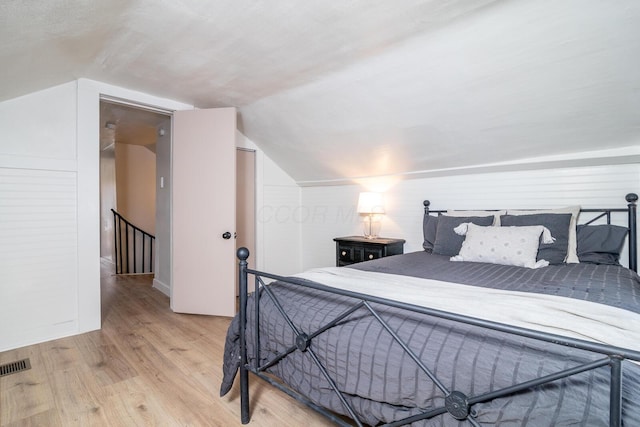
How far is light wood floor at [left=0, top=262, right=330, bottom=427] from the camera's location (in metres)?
1.67

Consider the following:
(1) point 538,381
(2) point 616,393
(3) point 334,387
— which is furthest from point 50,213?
(2) point 616,393

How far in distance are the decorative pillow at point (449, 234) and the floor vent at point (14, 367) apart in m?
3.22

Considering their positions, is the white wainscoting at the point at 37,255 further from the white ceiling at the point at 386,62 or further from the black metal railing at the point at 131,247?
the black metal railing at the point at 131,247

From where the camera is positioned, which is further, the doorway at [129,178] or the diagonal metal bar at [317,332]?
the doorway at [129,178]

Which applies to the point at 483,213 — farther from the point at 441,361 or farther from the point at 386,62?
the point at 441,361

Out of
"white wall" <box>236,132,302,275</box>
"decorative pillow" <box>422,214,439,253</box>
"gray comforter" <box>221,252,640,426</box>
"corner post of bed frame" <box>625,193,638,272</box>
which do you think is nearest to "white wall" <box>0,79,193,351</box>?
"white wall" <box>236,132,302,275</box>

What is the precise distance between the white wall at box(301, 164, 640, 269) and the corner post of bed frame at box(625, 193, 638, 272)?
7cm

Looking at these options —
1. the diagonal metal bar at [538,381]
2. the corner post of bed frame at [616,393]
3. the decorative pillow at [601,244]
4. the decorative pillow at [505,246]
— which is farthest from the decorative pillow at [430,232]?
the corner post of bed frame at [616,393]

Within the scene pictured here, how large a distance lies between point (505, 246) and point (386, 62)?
158 cm

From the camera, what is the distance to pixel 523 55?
75.1 inches

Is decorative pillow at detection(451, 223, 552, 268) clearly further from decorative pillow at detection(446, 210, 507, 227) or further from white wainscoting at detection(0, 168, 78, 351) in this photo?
white wainscoting at detection(0, 168, 78, 351)

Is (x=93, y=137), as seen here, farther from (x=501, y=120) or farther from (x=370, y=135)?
(x=501, y=120)

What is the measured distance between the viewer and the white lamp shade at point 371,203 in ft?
12.1

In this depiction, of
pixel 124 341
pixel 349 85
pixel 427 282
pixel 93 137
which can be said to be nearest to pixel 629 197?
pixel 427 282
